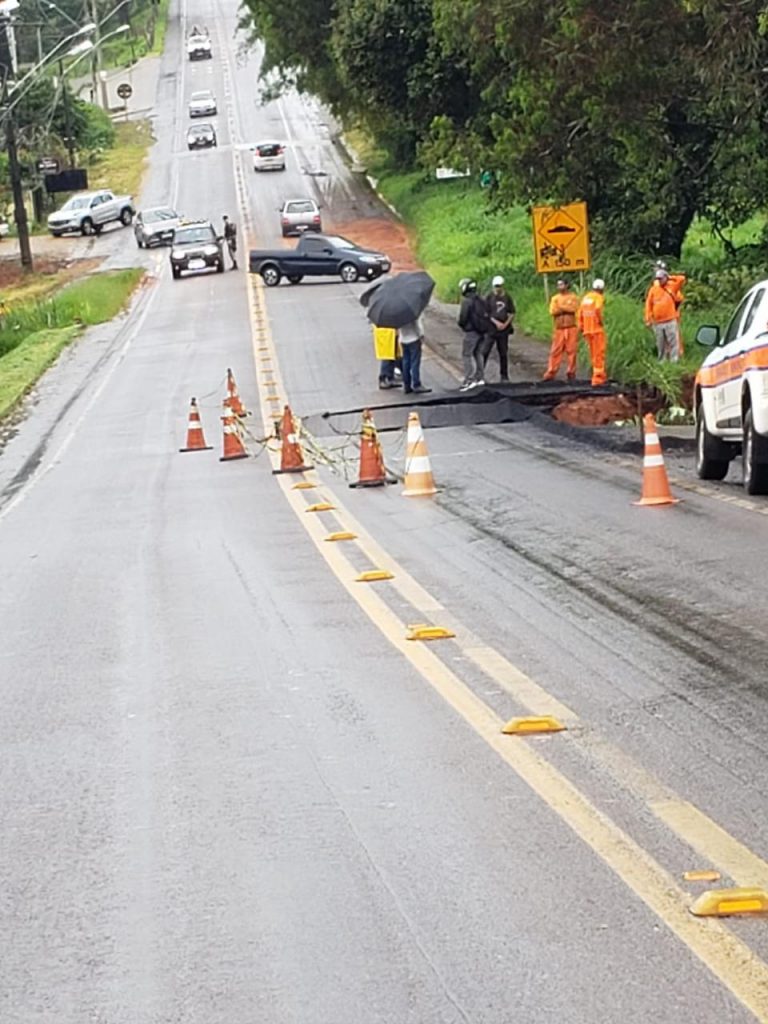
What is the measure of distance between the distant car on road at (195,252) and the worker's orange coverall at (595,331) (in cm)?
3016

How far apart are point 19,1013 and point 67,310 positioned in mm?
47365

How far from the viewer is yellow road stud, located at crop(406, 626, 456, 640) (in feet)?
32.8

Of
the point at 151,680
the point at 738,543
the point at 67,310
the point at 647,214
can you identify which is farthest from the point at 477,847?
the point at 67,310

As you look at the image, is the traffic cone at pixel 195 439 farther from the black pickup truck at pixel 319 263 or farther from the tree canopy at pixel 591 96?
the black pickup truck at pixel 319 263

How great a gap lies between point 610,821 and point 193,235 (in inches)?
2125

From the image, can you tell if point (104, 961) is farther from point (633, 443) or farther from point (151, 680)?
point (633, 443)

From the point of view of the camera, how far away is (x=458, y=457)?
2217 cm

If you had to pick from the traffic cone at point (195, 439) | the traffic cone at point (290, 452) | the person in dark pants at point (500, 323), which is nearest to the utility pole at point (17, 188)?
the person in dark pants at point (500, 323)

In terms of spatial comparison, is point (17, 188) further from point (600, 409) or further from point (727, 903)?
point (727, 903)

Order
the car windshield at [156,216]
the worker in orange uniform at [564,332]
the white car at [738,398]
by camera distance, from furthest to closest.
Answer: the car windshield at [156,216] < the worker in orange uniform at [564,332] < the white car at [738,398]

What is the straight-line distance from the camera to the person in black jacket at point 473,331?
30.0m

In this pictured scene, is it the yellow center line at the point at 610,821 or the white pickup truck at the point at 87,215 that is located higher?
the white pickup truck at the point at 87,215

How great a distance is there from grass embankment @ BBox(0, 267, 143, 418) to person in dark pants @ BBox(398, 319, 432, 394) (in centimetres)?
891

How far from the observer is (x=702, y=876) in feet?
18.3
